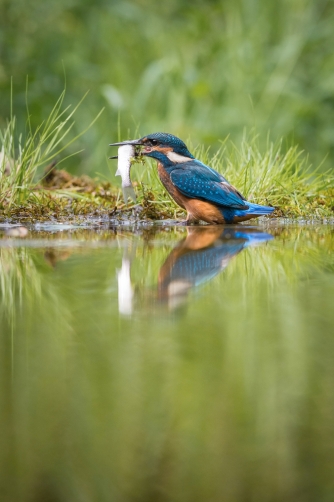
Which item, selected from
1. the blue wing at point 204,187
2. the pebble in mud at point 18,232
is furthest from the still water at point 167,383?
the blue wing at point 204,187

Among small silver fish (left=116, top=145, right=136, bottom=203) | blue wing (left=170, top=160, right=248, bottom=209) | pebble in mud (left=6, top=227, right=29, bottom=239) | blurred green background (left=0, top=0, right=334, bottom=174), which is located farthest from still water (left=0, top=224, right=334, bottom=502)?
blurred green background (left=0, top=0, right=334, bottom=174)

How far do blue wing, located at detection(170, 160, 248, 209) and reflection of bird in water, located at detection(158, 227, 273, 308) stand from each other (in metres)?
0.19

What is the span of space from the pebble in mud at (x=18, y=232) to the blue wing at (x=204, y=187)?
39.8 inches

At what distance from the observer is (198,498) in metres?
1.43

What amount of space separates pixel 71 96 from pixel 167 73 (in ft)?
5.74

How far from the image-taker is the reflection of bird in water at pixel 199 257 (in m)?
3.21

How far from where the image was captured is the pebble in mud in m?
5.02

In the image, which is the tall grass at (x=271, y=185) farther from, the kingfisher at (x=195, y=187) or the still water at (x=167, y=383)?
the still water at (x=167, y=383)

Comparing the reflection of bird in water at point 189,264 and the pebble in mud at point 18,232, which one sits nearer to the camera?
the reflection of bird in water at point 189,264

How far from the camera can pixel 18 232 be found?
5148mm

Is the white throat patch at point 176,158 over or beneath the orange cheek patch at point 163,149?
beneath

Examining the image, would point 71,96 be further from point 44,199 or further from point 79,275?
point 79,275

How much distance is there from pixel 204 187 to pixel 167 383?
3.38 metres

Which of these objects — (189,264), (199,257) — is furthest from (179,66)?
(189,264)
